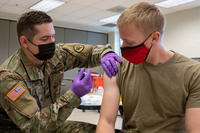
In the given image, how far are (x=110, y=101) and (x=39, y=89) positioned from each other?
2.10ft

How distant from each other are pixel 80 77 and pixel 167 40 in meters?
5.91

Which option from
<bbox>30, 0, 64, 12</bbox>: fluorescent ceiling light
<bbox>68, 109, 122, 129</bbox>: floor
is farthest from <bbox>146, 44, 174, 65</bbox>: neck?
<bbox>30, 0, 64, 12</bbox>: fluorescent ceiling light

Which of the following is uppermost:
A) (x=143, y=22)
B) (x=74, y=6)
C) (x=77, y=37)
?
(x=74, y=6)

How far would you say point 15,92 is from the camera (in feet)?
4.52

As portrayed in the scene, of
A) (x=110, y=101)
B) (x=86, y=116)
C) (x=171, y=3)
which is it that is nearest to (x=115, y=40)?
(x=171, y=3)

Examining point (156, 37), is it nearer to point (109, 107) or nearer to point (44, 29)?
point (109, 107)

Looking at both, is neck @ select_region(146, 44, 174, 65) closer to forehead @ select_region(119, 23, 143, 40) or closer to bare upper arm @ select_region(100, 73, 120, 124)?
forehead @ select_region(119, 23, 143, 40)

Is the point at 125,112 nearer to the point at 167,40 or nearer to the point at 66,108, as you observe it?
the point at 66,108

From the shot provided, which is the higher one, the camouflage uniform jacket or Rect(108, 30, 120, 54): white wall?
the camouflage uniform jacket

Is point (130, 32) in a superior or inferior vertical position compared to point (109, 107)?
superior

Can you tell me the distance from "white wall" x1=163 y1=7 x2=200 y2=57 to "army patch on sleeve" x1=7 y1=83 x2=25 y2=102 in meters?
5.77

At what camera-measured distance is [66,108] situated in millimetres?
1503

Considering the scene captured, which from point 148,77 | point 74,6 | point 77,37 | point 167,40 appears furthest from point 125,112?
point 77,37

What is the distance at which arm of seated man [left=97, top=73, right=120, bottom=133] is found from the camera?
1.31 metres
